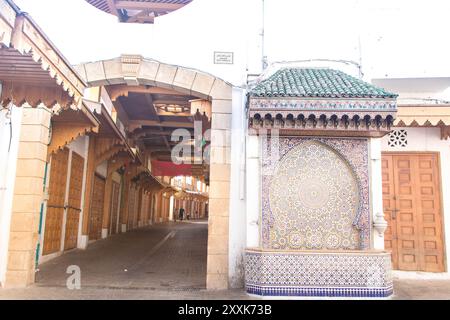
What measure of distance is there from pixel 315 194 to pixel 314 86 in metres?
1.68

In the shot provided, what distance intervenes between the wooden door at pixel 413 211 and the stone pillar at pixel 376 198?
64.3 inches

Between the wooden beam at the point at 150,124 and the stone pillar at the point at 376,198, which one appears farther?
the wooden beam at the point at 150,124

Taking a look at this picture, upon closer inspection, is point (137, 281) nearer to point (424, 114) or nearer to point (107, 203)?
point (424, 114)

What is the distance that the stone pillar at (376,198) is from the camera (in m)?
5.95

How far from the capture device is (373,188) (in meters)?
6.13

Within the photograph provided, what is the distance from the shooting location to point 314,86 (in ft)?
20.4

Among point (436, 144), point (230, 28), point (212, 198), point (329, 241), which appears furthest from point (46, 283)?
point (436, 144)

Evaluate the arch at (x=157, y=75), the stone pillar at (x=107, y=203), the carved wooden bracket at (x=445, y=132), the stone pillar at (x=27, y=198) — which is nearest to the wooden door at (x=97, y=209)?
the stone pillar at (x=107, y=203)

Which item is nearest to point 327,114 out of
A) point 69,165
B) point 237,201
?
point 237,201

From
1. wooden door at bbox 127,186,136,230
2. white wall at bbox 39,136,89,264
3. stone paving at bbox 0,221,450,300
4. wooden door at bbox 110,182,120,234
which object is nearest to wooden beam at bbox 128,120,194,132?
wooden door at bbox 110,182,120,234

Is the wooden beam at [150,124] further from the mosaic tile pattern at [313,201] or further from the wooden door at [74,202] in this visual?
the mosaic tile pattern at [313,201]

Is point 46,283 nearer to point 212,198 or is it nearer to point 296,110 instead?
point 212,198
